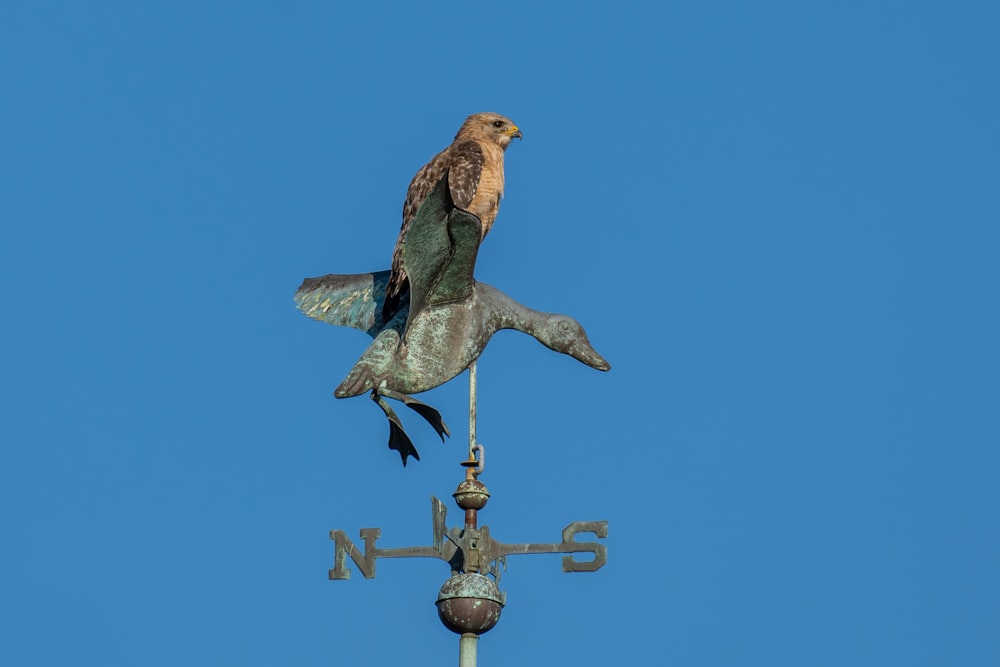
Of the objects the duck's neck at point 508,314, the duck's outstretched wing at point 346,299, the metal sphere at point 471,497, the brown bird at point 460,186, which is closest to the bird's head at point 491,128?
the brown bird at point 460,186

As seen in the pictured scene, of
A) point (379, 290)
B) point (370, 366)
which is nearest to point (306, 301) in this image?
point (379, 290)

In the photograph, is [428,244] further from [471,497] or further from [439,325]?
[471,497]

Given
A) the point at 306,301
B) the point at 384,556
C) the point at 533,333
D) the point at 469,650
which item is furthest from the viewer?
the point at 306,301

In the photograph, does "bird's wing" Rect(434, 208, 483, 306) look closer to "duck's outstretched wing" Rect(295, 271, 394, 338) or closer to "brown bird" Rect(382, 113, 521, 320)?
"brown bird" Rect(382, 113, 521, 320)

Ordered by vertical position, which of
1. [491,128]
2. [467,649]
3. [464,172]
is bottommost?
[467,649]

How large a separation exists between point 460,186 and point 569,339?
1012 mm

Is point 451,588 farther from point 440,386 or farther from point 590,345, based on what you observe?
point 590,345

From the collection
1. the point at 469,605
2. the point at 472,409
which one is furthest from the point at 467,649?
the point at 472,409

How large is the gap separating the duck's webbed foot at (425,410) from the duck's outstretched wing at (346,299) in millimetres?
894

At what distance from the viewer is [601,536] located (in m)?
9.45

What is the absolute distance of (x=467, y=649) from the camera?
9.04 m

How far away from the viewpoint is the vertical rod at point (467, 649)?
9008 mm

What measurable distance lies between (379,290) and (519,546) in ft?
6.78

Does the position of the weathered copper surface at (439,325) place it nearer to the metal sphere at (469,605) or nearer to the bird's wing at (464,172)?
the bird's wing at (464,172)
